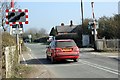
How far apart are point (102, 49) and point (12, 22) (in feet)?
62.5

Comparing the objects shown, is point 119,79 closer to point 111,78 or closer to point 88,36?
point 111,78

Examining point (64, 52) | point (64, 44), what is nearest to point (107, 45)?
point (64, 44)

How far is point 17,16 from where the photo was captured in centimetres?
1534

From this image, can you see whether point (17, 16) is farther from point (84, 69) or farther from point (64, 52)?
point (64, 52)

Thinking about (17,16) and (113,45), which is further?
(113,45)

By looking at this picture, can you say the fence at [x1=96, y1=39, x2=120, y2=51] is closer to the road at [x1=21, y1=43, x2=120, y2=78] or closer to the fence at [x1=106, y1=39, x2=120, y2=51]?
the fence at [x1=106, y1=39, x2=120, y2=51]

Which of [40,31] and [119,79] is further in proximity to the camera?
[40,31]

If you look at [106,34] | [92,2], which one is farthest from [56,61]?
[106,34]

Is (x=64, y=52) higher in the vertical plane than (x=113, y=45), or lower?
higher

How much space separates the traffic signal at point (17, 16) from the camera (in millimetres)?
15107

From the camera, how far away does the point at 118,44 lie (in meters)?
33.5

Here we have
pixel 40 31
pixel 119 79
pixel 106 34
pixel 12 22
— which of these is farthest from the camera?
pixel 40 31

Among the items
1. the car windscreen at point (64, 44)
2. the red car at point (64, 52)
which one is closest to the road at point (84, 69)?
the red car at point (64, 52)

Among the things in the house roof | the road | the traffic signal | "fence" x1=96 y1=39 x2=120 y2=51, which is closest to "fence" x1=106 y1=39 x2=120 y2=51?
"fence" x1=96 y1=39 x2=120 y2=51
